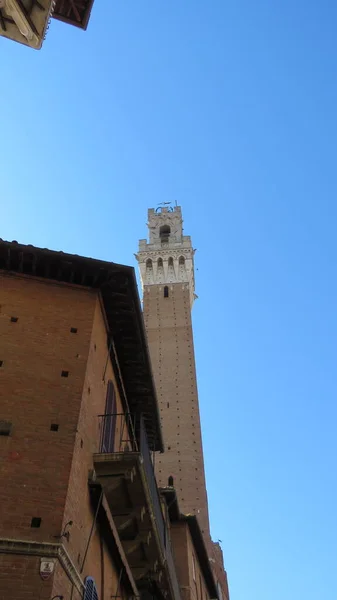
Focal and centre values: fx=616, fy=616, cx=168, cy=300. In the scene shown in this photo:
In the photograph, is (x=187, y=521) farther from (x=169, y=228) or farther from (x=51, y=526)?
(x=169, y=228)

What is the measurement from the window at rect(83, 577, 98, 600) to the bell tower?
92.0 feet

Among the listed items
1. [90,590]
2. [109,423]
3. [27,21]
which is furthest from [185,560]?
[27,21]

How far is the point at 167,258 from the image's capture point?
5475cm

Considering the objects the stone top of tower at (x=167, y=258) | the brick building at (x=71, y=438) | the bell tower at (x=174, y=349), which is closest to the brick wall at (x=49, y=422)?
the brick building at (x=71, y=438)

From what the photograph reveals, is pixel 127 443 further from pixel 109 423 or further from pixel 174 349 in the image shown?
pixel 174 349

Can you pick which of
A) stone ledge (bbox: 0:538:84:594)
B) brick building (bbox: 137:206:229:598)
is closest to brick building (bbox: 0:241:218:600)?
stone ledge (bbox: 0:538:84:594)

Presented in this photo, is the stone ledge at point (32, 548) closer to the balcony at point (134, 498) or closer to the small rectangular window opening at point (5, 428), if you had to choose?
the small rectangular window opening at point (5, 428)

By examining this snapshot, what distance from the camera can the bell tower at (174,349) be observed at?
39.6 m

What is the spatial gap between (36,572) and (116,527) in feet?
12.4

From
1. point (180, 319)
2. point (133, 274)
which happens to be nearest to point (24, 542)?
point (133, 274)

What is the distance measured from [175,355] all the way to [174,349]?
0.61m

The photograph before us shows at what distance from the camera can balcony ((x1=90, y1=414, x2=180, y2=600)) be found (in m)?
→ 10.8

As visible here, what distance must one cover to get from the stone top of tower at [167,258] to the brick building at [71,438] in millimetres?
38687

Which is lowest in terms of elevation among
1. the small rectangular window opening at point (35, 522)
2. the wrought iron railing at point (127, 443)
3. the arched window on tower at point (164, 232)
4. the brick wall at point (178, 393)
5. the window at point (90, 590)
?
the window at point (90, 590)
